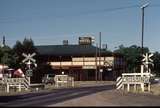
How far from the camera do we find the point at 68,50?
123625 mm

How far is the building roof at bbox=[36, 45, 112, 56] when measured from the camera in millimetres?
117650

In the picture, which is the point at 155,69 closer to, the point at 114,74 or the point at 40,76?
the point at 114,74

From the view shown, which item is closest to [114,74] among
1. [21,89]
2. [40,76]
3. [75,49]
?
[75,49]

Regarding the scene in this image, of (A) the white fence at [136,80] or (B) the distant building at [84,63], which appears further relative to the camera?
(B) the distant building at [84,63]

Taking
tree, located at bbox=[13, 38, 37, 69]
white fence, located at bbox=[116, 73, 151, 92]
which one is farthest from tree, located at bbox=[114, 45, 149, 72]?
white fence, located at bbox=[116, 73, 151, 92]

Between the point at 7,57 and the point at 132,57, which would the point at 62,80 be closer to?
the point at 7,57

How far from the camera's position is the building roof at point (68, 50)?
117650 mm

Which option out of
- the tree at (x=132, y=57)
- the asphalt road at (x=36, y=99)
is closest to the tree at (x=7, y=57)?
the asphalt road at (x=36, y=99)

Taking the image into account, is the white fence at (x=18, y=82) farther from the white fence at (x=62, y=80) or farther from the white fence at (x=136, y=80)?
the white fence at (x=62, y=80)

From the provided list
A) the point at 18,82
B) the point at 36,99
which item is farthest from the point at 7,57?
the point at 36,99

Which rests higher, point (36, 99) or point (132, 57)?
point (132, 57)

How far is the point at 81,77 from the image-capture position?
375 feet

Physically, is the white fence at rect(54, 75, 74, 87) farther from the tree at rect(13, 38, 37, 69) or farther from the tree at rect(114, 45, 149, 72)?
the tree at rect(114, 45, 149, 72)

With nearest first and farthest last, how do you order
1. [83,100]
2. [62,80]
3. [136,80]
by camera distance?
[83,100] < [136,80] < [62,80]
